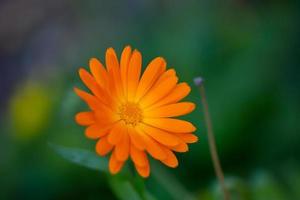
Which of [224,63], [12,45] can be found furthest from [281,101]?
[12,45]

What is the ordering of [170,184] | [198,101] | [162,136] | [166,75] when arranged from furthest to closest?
[198,101] < [170,184] < [166,75] < [162,136]

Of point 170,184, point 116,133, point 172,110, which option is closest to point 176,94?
point 172,110

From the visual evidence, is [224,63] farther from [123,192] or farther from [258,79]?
[123,192]

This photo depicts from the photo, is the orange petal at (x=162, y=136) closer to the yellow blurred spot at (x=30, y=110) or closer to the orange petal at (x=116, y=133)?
the orange petal at (x=116, y=133)

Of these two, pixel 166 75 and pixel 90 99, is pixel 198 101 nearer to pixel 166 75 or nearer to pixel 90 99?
pixel 166 75

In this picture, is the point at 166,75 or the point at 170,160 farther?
the point at 166,75

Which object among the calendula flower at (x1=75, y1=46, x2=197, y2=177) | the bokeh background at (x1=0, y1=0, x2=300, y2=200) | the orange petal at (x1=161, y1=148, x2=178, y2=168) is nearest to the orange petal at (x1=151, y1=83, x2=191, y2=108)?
the calendula flower at (x1=75, y1=46, x2=197, y2=177)
